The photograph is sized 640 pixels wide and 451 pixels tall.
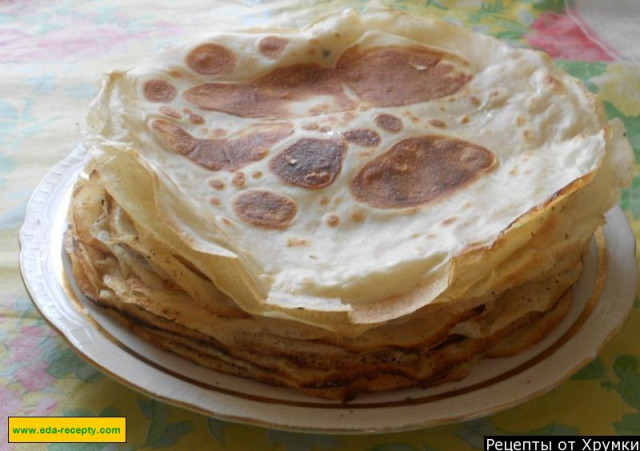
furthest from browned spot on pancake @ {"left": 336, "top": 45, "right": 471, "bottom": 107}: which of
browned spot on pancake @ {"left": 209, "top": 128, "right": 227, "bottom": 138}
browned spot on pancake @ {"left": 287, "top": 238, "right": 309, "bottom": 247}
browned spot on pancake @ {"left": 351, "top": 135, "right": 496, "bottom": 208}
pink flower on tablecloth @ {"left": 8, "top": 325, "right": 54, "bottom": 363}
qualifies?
pink flower on tablecloth @ {"left": 8, "top": 325, "right": 54, "bottom": 363}

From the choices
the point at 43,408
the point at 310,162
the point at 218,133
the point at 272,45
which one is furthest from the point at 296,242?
the point at 272,45

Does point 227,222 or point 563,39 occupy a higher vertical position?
point 227,222

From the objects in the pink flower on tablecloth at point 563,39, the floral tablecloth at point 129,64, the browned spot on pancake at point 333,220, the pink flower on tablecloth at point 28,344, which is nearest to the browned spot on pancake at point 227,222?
the browned spot on pancake at point 333,220

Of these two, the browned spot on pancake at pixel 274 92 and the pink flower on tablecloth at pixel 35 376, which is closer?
the pink flower on tablecloth at pixel 35 376

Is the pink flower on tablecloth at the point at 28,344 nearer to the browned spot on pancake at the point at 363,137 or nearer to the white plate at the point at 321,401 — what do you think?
the white plate at the point at 321,401

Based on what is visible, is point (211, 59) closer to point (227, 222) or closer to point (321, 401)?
point (227, 222)

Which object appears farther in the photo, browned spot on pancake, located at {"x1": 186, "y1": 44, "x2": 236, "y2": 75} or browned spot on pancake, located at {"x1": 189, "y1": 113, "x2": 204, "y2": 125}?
browned spot on pancake, located at {"x1": 186, "y1": 44, "x2": 236, "y2": 75}

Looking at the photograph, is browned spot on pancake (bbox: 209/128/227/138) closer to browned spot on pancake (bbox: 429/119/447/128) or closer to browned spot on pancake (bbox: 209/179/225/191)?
browned spot on pancake (bbox: 209/179/225/191)
